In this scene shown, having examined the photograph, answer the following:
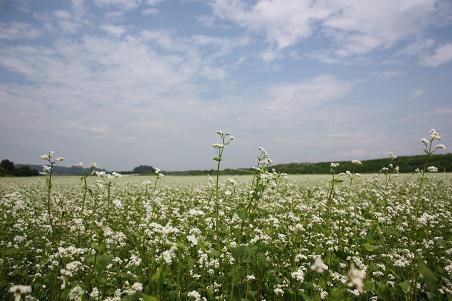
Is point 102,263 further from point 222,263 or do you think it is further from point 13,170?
point 13,170

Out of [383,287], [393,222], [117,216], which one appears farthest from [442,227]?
[117,216]

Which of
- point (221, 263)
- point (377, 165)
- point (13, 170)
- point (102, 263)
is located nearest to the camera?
point (102, 263)

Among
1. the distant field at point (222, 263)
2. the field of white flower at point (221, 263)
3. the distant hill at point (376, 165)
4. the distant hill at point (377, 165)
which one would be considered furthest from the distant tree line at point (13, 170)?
the field of white flower at point (221, 263)

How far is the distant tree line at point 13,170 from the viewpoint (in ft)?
185

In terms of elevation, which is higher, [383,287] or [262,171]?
[262,171]

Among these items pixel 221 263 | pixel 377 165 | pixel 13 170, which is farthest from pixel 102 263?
pixel 13 170

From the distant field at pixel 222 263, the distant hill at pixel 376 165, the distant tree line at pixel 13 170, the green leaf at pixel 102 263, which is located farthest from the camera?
the distant tree line at pixel 13 170

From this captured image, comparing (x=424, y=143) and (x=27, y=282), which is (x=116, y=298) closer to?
(x=27, y=282)

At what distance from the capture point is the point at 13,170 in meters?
57.9

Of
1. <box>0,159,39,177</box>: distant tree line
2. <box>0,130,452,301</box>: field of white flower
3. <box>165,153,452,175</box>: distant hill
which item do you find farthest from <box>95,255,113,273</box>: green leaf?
<box>0,159,39,177</box>: distant tree line

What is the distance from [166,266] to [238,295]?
1.30 m

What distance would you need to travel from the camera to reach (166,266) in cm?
541

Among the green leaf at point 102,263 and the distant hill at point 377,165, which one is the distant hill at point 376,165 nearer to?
the distant hill at point 377,165

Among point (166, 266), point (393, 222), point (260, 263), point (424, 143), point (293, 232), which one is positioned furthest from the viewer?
point (393, 222)
